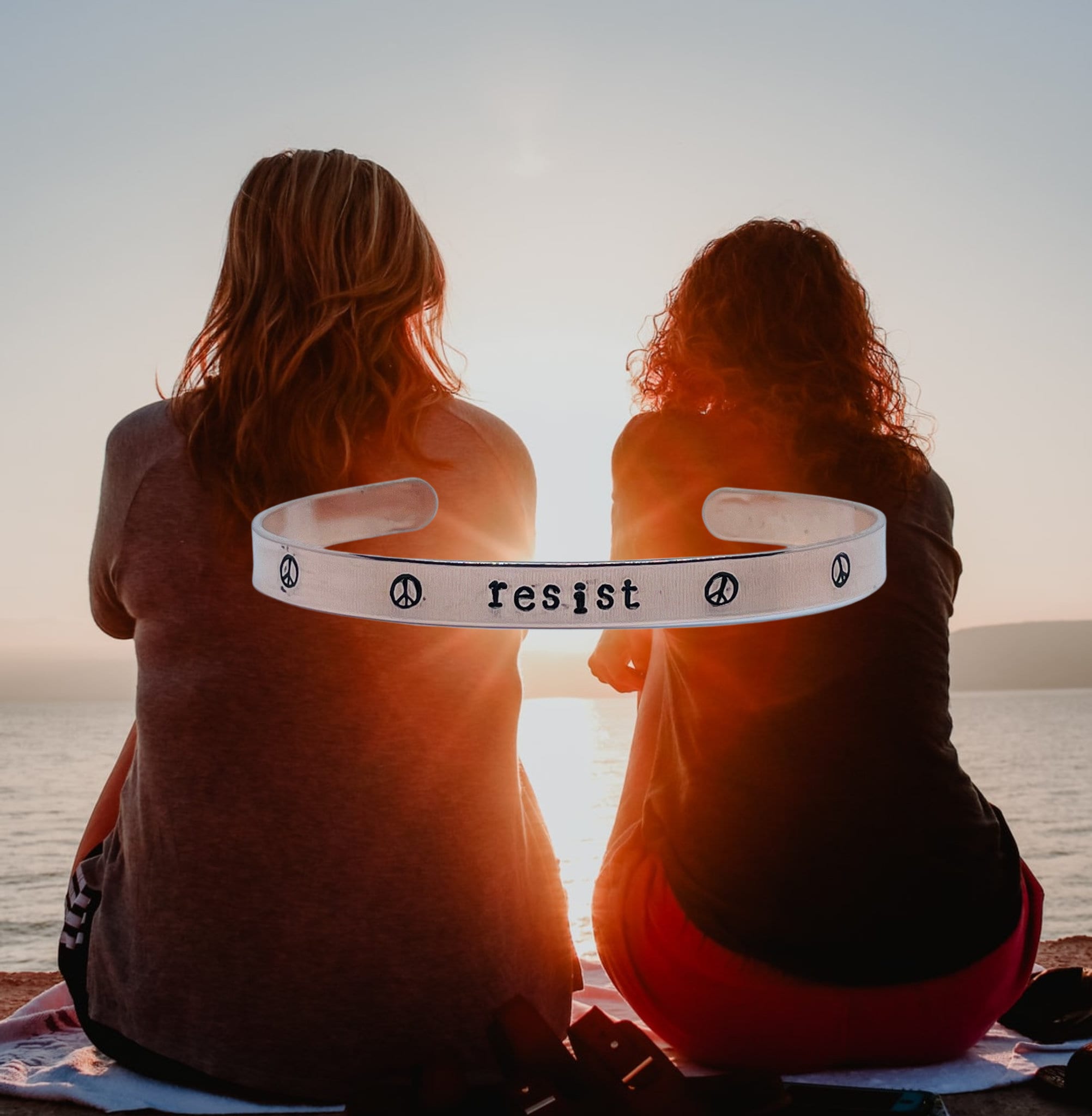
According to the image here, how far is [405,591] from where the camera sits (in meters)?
1.91

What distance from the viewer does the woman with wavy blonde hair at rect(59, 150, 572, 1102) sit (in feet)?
6.53

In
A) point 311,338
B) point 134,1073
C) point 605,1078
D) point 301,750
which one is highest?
point 311,338

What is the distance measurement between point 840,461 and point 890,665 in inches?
19.9

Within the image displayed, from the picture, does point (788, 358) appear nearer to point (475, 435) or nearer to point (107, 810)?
point (475, 435)

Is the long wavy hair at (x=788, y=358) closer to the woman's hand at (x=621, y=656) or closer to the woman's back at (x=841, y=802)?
the woman's back at (x=841, y=802)

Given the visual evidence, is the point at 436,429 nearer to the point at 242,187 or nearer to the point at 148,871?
the point at 242,187

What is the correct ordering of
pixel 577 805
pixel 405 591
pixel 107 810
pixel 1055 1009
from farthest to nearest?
pixel 577 805, pixel 1055 1009, pixel 107 810, pixel 405 591

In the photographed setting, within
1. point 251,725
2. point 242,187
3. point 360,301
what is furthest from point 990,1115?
point 242,187

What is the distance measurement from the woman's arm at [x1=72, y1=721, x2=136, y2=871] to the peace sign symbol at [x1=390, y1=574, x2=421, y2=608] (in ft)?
2.95

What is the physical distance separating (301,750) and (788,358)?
157 cm

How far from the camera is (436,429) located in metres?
2.18

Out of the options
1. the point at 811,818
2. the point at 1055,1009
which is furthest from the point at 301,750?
the point at 1055,1009

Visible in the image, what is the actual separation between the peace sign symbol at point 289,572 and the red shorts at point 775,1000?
3.38 feet

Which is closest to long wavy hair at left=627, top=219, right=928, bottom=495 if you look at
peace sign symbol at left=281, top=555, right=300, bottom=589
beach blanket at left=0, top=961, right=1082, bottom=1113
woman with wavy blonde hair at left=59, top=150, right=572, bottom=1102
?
woman with wavy blonde hair at left=59, top=150, right=572, bottom=1102
